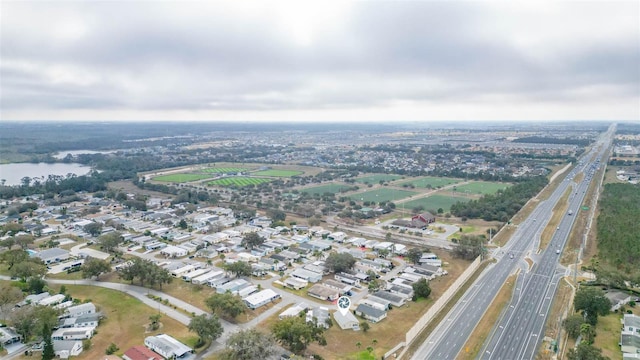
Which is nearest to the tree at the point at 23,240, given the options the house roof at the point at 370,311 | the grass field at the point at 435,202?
the house roof at the point at 370,311

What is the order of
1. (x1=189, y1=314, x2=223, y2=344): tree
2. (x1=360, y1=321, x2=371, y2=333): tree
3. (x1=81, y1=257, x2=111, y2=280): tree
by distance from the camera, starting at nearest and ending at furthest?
(x1=189, y1=314, x2=223, y2=344): tree, (x1=360, y1=321, x2=371, y2=333): tree, (x1=81, y1=257, x2=111, y2=280): tree

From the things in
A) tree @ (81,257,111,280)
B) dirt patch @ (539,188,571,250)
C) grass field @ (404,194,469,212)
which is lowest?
grass field @ (404,194,469,212)

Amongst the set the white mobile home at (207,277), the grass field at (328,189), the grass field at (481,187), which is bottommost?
the grass field at (328,189)

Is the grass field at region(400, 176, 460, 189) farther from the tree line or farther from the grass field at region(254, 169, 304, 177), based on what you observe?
the grass field at region(254, 169, 304, 177)

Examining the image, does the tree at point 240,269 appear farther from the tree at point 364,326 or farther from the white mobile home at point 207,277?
the tree at point 364,326

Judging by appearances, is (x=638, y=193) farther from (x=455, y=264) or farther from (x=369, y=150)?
(x=369, y=150)

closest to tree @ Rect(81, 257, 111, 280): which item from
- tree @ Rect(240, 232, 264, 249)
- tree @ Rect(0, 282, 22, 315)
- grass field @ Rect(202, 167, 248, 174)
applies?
tree @ Rect(0, 282, 22, 315)

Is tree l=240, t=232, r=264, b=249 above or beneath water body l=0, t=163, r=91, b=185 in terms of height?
above
